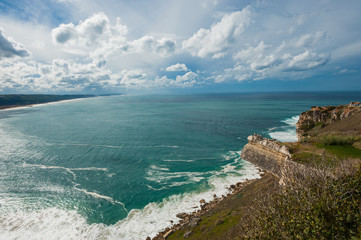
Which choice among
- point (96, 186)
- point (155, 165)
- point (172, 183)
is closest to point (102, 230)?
point (96, 186)

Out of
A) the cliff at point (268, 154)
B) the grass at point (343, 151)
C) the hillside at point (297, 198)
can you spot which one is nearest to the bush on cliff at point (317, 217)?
the hillside at point (297, 198)

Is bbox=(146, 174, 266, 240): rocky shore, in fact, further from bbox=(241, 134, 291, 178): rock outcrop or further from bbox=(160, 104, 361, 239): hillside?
bbox=(241, 134, 291, 178): rock outcrop

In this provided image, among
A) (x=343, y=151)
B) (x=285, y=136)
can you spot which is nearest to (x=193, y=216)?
(x=343, y=151)

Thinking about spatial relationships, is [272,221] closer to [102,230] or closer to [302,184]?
[302,184]

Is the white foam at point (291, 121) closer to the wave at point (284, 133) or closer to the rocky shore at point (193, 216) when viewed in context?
the wave at point (284, 133)

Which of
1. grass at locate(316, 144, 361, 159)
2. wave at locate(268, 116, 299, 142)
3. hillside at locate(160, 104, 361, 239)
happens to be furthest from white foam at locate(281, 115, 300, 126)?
grass at locate(316, 144, 361, 159)

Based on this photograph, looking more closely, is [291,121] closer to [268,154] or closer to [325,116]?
[325,116]
